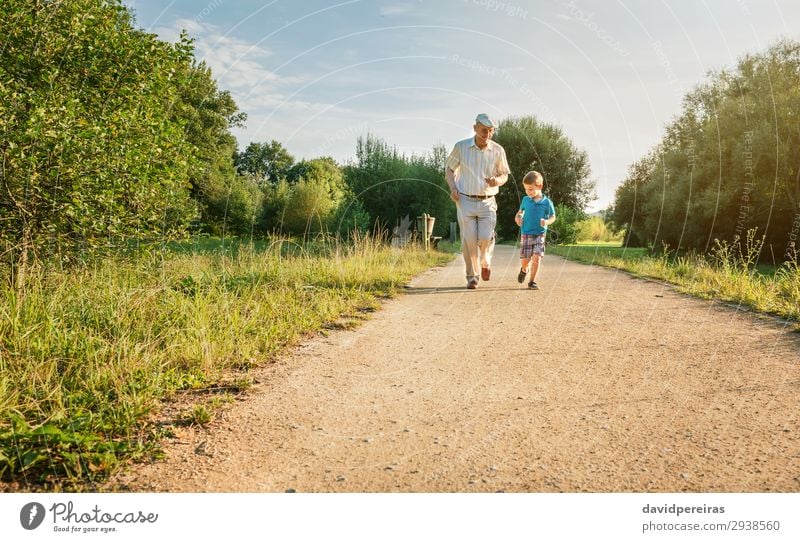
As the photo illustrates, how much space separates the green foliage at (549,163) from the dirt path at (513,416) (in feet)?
109

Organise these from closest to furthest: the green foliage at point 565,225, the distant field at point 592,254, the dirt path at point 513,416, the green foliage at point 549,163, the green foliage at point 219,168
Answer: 1. the dirt path at point 513,416
2. the distant field at point 592,254
3. the green foliage at point 219,168
4. the green foliage at point 565,225
5. the green foliage at point 549,163

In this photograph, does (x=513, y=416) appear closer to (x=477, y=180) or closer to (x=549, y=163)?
(x=477, y=180)

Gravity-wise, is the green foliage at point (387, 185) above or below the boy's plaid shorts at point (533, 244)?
above

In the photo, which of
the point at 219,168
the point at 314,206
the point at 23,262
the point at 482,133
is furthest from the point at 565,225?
the point at 23,262

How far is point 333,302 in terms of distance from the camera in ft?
23.8

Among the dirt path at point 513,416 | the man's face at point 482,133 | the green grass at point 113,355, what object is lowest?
the dirt path at point 513,416

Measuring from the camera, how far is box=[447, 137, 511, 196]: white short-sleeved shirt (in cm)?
950

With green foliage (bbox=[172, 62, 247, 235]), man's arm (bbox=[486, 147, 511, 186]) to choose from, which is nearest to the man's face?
man's arm (bbox=[486, 147, 511, 186])

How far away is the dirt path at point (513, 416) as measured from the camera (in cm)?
269

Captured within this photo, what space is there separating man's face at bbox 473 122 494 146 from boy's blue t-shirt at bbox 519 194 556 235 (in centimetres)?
134

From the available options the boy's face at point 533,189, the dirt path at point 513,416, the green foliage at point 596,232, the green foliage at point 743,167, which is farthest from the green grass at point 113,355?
the green foliage at point 596,232

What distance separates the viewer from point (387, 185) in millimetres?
24531

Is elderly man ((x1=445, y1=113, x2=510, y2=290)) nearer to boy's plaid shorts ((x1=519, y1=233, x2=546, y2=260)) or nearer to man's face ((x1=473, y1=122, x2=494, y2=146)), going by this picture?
man's face ((x1=473, y1=122, x2=494, y2=146))

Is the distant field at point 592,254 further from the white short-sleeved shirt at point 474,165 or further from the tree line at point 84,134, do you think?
the tree line at point 84,134
